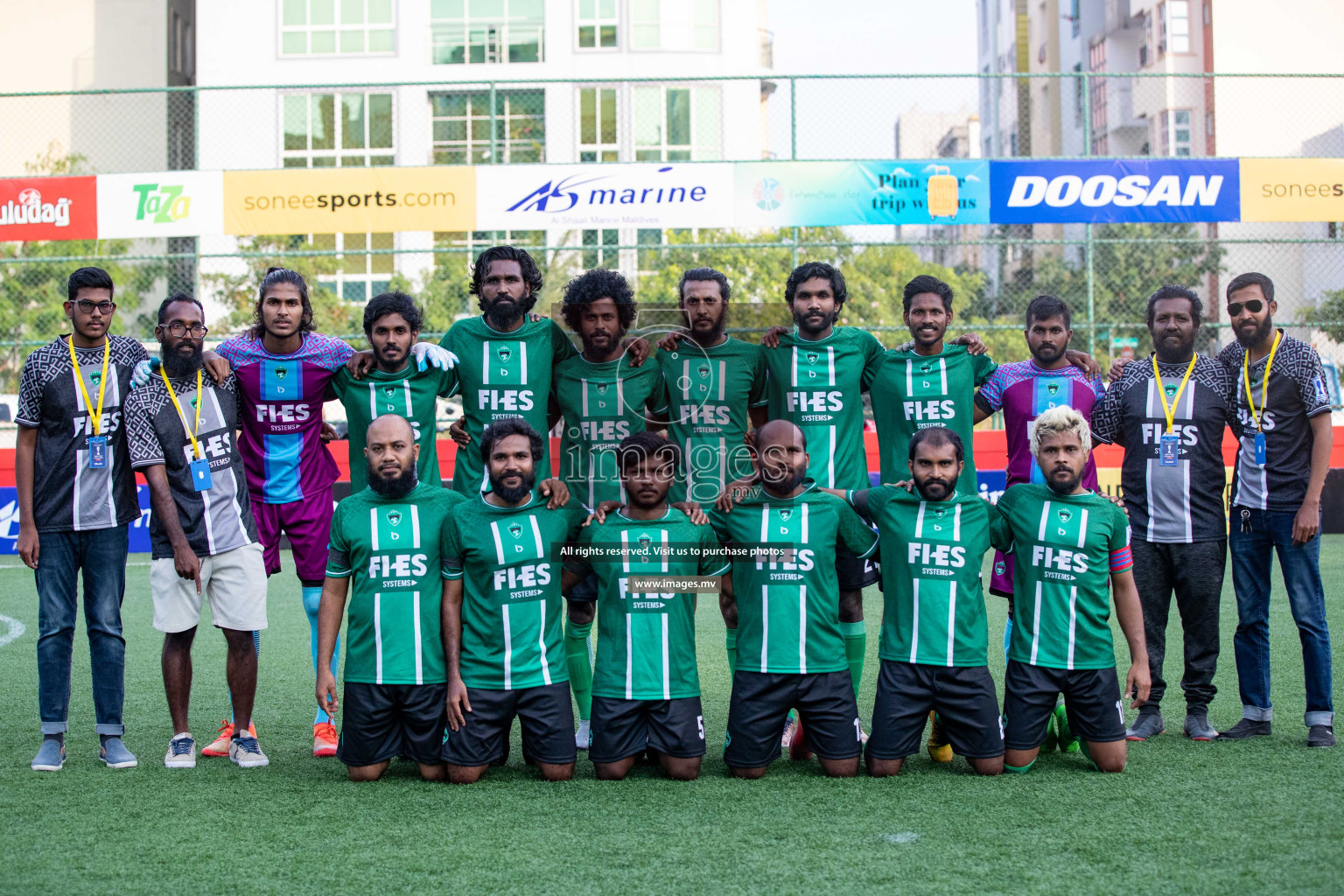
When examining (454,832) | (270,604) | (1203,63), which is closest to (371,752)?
(454,832)

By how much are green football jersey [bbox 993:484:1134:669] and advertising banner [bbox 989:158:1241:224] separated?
29.3 ft

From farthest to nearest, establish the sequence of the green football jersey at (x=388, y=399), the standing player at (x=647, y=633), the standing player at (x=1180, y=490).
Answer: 1. the green football jersey at (x=388, y=399)
2. the standing player at (x=1180, y=490)
3. the standing player at (x=647, y=633)

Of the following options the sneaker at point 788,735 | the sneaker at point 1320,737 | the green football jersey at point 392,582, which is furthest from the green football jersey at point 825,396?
the sneaker at point 1320,737

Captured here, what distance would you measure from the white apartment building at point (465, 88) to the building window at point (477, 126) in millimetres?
54

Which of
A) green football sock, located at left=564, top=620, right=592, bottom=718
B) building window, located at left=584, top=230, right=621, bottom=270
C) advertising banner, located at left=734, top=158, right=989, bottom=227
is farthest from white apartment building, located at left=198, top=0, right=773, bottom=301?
green football sock, located at left=564, top=620, right=592, bottom=718

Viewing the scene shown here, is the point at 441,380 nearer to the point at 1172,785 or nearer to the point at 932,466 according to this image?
the point at 932,466

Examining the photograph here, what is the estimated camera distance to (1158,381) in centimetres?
561

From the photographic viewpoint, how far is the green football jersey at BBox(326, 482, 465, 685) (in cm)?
497

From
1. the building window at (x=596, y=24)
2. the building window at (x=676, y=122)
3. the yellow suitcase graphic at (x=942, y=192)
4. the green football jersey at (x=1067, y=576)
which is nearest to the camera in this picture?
the green football jersey at (x=1067, y=576)

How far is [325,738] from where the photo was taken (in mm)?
5473

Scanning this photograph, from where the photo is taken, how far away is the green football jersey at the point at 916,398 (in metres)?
A: 5.64

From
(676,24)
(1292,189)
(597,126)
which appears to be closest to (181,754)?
(1292,189)

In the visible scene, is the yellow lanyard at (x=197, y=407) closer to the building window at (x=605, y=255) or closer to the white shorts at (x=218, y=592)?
the white shorts at (x=218, y=592)

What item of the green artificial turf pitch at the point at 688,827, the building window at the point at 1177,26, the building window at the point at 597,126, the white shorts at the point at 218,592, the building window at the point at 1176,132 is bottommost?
the green artificial turf pitch at the point at 688,827
